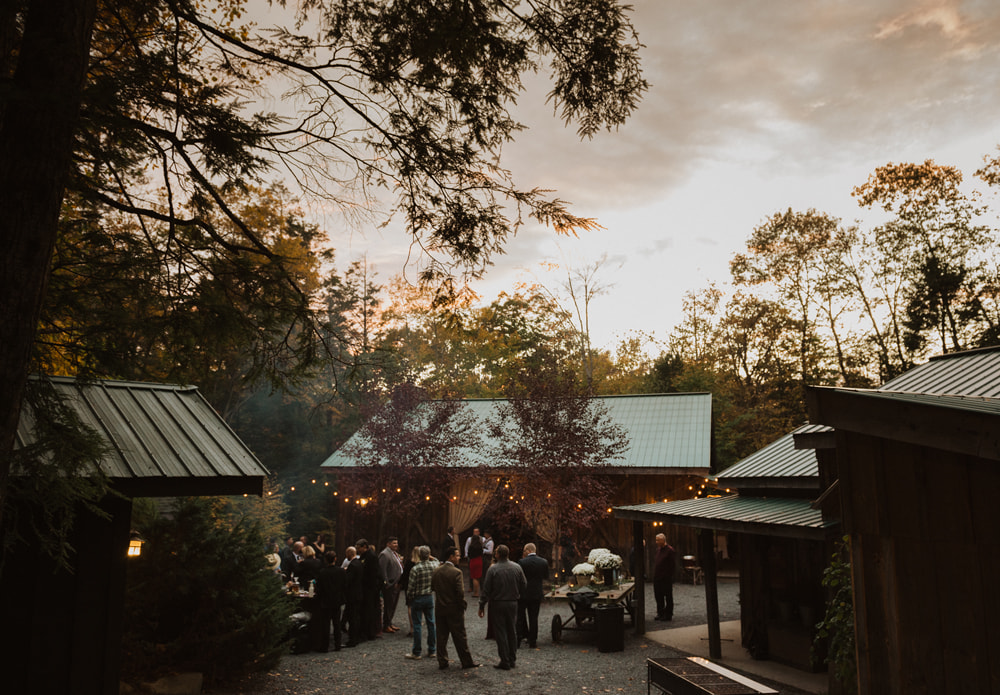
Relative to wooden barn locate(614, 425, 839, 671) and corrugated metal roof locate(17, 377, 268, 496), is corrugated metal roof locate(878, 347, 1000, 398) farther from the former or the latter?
corrugated metal roof locate(17, 377, 268, 496)

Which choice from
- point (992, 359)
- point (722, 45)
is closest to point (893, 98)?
point (992, 359)

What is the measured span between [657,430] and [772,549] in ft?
31.2

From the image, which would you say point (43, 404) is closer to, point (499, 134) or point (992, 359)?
point (499, 134)

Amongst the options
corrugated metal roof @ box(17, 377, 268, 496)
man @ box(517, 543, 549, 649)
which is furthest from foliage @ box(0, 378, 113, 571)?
man @ box(517, 543, 549, 649)

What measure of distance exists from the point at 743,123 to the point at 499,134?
742cm

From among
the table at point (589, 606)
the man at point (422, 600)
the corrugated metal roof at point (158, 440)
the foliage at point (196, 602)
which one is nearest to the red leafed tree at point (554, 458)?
the table at point (589, 606)

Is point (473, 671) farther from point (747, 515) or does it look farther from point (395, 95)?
point (395, 95)

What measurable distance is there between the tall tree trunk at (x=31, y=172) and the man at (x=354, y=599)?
8.20 metres

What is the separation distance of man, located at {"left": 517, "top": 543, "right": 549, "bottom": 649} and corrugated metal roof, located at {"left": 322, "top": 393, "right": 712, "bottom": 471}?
753 cm

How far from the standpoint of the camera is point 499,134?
5359 millimetres

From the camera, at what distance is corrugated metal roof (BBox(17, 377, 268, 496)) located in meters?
5.25

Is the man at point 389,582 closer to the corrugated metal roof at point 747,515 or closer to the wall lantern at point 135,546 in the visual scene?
the corrugated metal roof at point 747,515

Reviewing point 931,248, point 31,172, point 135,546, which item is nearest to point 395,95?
point 31,172

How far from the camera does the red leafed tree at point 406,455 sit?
19.3 meters
